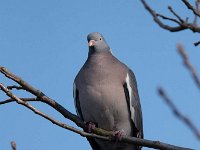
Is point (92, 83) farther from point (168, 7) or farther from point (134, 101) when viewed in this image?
point (168, 7)

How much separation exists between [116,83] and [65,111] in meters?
2.13

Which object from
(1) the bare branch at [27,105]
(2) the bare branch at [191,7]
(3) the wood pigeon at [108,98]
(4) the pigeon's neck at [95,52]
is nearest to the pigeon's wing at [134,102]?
(3) the wood pigeon at [108,98]

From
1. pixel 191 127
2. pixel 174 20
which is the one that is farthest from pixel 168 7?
pixel 191 127

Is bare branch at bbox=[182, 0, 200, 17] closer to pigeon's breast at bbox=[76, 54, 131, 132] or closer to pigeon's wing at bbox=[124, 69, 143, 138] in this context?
pigeon's breast at bbox=[76, 54, 131, 132]

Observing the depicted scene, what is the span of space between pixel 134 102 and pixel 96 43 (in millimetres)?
1014

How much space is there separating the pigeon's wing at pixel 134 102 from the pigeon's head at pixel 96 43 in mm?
550

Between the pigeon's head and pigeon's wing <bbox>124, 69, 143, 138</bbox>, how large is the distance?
0.55 meters

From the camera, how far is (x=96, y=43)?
6.13m

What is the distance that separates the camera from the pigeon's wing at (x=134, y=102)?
562cm

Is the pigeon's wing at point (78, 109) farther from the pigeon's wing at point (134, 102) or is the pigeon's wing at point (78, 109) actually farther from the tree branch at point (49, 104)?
the tree branch at point (49, 104)

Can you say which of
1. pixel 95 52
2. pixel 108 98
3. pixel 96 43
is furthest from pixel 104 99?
pixel 96 43

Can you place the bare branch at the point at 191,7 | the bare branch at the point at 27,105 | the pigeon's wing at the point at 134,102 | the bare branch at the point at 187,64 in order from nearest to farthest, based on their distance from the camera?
1. the bare branch at the point at 187,64
2. the bare branch at the point at 191,7
3. the bare branch at the point at 27,105
4. the pigeon's wing at the point at 134,102

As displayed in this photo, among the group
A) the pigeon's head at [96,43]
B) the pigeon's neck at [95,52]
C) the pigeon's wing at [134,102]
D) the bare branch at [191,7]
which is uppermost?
the pigeon's head at [96,43]

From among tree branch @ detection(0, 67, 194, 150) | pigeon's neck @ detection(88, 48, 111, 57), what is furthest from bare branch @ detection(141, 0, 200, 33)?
pigeon's neck @ detection(88, 48, 111, 57)
